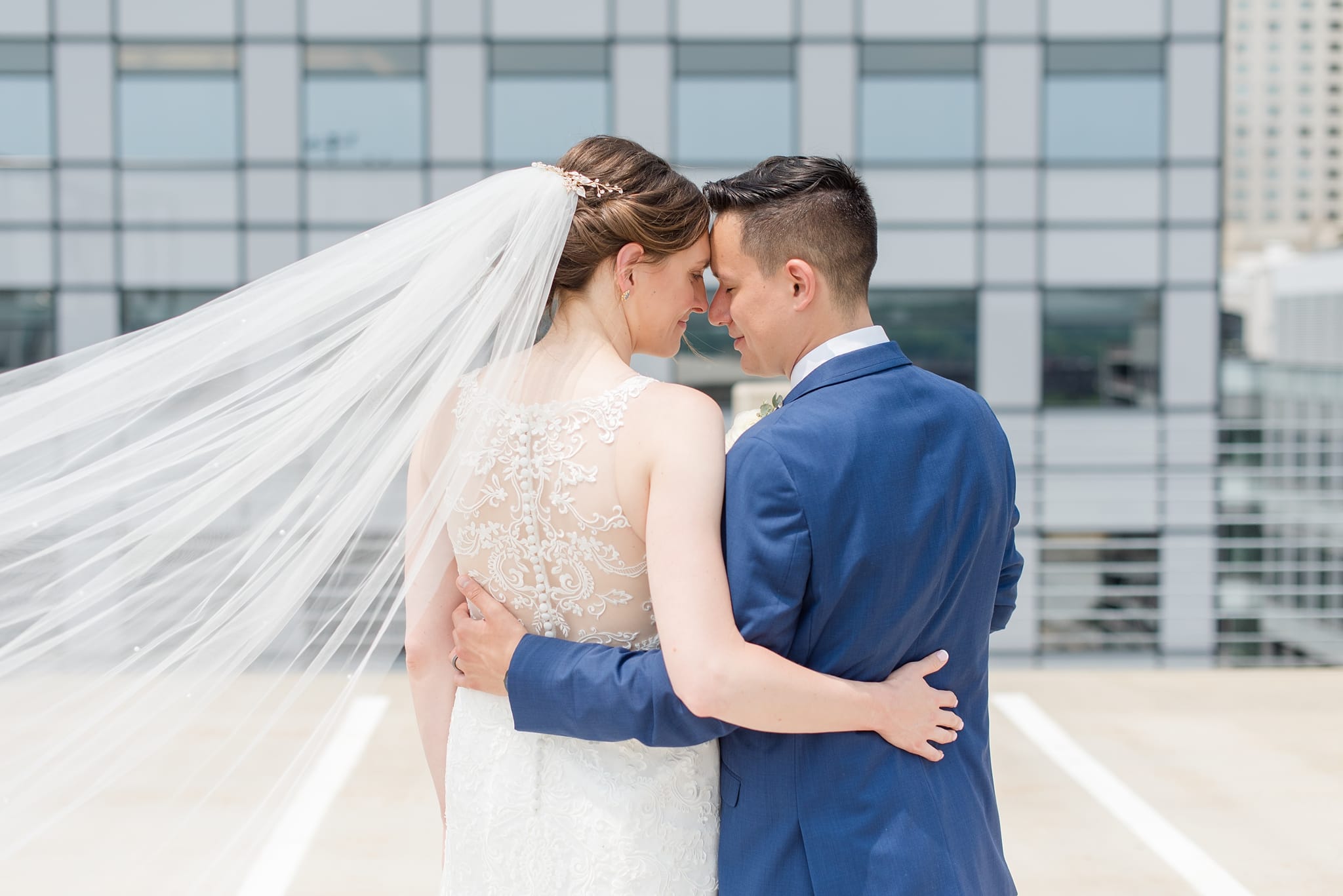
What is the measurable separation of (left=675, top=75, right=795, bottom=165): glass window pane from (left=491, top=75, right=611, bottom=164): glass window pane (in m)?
1.04

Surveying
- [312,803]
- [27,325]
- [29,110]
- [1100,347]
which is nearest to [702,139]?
[1100,347]

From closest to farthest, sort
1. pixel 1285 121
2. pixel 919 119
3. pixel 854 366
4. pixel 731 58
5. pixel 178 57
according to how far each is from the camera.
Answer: pixel 854 366, pixel 731 58, pixel 919 119, pixel 178 57, pixel 1285 121

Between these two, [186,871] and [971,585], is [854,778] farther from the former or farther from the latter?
[186,871]

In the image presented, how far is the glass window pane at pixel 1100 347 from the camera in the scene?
14.2 m

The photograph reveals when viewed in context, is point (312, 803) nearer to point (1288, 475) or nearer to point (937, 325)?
point (1288, 475)

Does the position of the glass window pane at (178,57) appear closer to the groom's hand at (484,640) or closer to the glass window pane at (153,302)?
the glass window pane at (153,302)

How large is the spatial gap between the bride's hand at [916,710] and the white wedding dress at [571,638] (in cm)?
30

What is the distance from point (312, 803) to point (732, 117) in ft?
38.0

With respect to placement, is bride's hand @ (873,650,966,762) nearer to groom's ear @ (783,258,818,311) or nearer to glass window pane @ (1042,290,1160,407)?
groom's ear @ (783,258,818,311)

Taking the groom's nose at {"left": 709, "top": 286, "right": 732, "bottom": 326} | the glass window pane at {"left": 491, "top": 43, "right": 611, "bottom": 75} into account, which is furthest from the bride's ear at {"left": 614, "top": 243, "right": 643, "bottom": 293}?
the glass window pane at {"left": 491, "top": 43, "right": 611, "bottom": 75}

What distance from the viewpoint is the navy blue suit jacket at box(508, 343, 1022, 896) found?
1360 millimetres

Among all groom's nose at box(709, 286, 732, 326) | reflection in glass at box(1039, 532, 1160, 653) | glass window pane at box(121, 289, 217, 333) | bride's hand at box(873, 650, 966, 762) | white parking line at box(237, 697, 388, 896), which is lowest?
reflection in glass at box(1039, 532, 1160, 653)

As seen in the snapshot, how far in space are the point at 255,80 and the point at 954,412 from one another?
1446cm

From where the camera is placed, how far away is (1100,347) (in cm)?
1420
